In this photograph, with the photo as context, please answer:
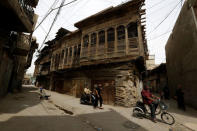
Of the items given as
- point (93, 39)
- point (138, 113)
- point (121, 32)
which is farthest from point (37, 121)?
point (121, 32)

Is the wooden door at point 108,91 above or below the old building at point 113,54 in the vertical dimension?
below

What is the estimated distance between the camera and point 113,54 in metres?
9.89

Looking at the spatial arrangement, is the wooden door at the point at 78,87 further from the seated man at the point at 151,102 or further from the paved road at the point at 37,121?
the seated man at the point at 151,102

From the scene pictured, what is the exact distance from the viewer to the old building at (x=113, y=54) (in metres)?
8.87

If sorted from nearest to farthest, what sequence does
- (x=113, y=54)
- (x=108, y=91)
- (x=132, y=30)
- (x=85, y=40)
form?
(x=108, y=91)
(x=113, y=54)
(x=132, y=30)
(x=85, y=40)

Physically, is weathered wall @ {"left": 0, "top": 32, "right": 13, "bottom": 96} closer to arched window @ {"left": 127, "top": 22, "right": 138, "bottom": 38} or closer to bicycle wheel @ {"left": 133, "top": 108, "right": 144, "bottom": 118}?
bicycle wheel @ {"left": 133, "top": 108, "right": 144, "bottom": 118}

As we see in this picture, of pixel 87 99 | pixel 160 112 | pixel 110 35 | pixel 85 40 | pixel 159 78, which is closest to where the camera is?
pixel 160 112

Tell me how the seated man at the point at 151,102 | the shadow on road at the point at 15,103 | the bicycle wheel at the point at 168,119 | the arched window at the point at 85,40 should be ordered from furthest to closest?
the arched window at the point at 85,40 → the shadow on road at the point at 15,103 → the seated man at the point at 151,102 → the bicycle wheel at the point at 168,119

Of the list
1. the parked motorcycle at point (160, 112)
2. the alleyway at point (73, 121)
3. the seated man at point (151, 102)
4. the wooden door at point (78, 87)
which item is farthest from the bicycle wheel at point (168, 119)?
the wooden door at point (78, 87)

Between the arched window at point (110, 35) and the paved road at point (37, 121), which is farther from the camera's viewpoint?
the arched window at point (110, 35)

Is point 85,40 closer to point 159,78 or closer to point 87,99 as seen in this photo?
point 87,99

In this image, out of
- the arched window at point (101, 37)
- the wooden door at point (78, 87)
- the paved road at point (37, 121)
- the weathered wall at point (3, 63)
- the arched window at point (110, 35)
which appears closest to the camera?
the paved road at point (37, 121)

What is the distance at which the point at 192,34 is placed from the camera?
327 inches

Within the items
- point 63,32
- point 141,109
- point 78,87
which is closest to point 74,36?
point 63,32
